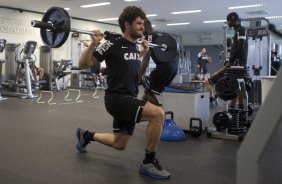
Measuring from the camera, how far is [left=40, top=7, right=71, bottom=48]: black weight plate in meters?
2.26

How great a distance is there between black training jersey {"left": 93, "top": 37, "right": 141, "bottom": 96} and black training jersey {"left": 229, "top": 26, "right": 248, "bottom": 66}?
1896 millimetres

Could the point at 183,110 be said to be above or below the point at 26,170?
above

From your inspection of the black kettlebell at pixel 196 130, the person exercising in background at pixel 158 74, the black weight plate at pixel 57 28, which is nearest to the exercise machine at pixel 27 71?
the person exercising in background at pixel 158 74

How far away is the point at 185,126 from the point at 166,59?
1218 mm

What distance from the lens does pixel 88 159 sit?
2717mm

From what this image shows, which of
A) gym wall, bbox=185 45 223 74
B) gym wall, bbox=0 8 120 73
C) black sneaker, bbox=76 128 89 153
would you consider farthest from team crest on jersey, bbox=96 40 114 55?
gym wall, bbox=185 45 223 74

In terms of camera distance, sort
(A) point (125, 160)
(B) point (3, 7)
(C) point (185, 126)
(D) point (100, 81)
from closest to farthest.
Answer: (A) point (125, 160) → (C) point (185, 126) → (B) point (3, 7) → (D) point (100, 81)

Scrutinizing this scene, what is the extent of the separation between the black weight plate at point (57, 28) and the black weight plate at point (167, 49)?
928 mm

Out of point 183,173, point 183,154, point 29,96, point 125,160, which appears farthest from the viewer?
point 29,96

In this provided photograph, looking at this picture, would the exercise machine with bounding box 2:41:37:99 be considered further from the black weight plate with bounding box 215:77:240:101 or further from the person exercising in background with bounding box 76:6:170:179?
the person exercising in background with bounding box 76:6:170:179

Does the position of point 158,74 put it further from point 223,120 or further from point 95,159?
point 95,159

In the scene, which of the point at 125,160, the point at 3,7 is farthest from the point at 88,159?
the point at 3,7

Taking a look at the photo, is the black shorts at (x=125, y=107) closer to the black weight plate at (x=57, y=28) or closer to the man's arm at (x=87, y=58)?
the man's arm at (x=87, y=58)

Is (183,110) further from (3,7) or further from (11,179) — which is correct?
(3,7)
